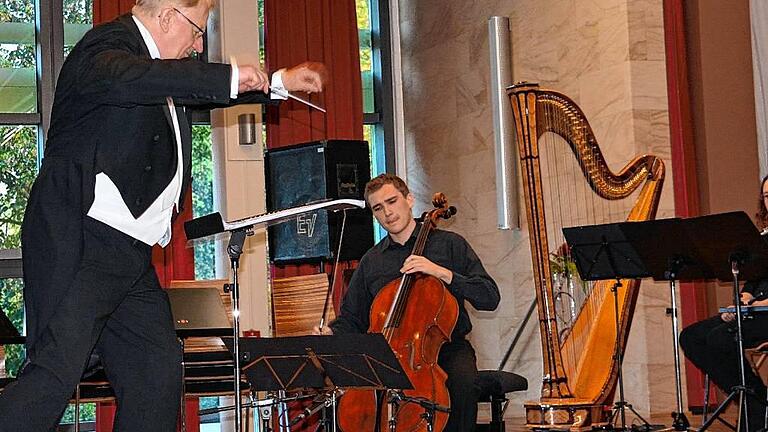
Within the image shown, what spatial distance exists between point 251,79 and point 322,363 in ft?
4.59

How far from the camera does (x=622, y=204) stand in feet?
20.2

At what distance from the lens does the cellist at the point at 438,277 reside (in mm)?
4422

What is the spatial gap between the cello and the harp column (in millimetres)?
2617

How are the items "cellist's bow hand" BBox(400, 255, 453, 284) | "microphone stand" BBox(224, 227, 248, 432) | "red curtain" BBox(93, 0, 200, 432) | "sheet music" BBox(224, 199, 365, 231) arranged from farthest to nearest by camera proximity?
"red curtain" BBox(93, 0, 200, 432), "cellist's bow hand" BBox(400, 255, 453, 284), "microphone stand" BBox(224, 227, 248, 432), "sheet music" BBox(224, 199, 365, 231)

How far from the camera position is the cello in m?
4.13

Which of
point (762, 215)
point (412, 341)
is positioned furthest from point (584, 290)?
point (412, 341)

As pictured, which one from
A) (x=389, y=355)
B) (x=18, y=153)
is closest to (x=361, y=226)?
(x=18, y=153)

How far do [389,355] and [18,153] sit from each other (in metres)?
4.22

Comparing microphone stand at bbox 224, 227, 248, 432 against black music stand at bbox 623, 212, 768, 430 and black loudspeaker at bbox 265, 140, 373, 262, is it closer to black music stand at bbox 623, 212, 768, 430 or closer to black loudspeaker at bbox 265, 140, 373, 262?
black music stand at bbox 623, 212, 768, 430

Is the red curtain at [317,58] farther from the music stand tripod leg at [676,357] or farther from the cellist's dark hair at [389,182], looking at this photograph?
the music stand tripod leg at [676,357]

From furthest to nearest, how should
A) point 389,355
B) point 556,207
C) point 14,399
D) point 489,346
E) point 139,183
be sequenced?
1. point 489,346
2. point 556,207
3. point 389,355
4. point 139,183
5. point 14,399

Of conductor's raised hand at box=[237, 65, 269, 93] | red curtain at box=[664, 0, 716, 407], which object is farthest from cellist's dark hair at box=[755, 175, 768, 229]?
conductor's raised hand at box=[237, 65, 269, 93]

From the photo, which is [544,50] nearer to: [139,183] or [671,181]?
[671,181]

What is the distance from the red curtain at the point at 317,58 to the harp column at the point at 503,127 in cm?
105
